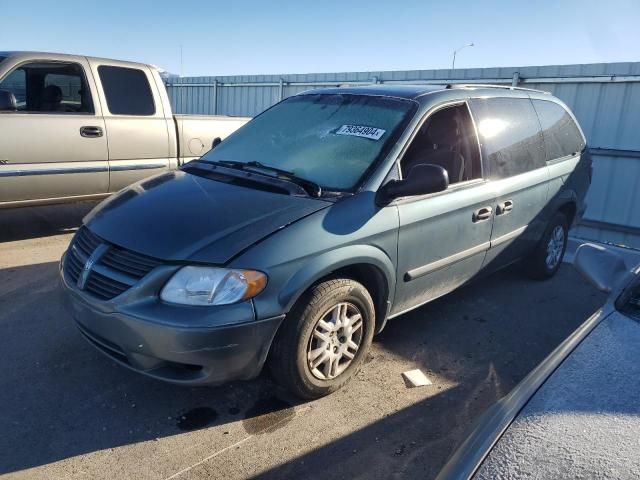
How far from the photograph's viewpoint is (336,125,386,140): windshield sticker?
3373 millimetres

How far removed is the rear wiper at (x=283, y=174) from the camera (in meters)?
3.10

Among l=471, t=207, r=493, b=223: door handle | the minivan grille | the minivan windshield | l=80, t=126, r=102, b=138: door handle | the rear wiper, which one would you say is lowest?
the minivan grille

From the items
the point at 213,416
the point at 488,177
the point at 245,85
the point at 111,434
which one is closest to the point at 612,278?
the point at 488,177

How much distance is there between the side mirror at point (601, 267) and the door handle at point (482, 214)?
1017 millimetres

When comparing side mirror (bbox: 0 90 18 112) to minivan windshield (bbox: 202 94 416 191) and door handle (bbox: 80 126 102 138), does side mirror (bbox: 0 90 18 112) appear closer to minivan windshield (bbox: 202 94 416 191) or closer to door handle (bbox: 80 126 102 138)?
door handle (bbox: 80 126 102 138)

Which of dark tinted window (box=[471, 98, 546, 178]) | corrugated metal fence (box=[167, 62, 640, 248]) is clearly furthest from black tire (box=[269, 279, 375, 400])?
corrugated metal fence (box=[167, 62, 640, 248])

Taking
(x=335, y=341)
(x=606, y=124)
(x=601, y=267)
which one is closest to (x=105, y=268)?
(x=335, y=341)

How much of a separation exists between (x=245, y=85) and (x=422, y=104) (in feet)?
30.9

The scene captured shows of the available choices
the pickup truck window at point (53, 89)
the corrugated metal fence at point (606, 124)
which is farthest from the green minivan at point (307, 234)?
the corrugated metal fence at point (606, 124)

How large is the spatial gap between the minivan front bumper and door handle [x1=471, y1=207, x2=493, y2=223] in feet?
6.06

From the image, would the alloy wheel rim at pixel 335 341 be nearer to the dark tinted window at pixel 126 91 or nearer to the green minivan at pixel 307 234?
the green minivan at pixel 307 234

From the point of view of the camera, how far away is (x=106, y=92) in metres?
5.83

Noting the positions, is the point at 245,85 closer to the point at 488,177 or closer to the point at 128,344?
the point at 488,177

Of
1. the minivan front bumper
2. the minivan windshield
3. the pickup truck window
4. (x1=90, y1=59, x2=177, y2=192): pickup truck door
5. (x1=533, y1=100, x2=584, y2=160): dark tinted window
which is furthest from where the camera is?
(x1=90, y1=59, x2=177, y2=192): pickup truck door
